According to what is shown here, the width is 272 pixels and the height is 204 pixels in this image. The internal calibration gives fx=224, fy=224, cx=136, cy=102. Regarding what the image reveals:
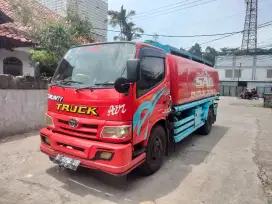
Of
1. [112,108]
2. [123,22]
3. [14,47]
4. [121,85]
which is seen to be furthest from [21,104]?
[123,22]

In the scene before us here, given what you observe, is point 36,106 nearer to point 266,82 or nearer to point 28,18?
point 28,18

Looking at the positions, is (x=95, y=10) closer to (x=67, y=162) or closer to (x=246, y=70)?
(x=67, y=162)

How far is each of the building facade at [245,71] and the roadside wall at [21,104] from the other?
3966 centimetres

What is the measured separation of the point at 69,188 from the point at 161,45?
3.46 m

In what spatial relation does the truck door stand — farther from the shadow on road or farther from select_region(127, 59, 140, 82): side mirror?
the shadow on road

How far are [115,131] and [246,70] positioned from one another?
44.5 m

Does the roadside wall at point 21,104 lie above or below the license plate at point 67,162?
above

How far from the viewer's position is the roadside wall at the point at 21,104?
19.3 ft

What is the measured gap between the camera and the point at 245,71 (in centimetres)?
4197

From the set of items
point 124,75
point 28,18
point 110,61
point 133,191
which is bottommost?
point 133,191

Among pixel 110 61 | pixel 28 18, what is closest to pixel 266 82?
pixel 28 18

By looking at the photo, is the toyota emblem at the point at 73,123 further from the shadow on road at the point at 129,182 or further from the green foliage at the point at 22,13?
the green foliage at the point at 22,13

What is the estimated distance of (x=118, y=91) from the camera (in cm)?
310

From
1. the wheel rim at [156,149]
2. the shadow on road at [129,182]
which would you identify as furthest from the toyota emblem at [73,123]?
the wheel rim at [156,149]
